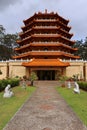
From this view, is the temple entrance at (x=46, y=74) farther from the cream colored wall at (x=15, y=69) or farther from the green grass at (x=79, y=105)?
the green grass at (x=79, y=105)

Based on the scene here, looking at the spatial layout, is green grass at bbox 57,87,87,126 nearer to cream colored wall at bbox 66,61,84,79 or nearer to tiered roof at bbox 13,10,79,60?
tiered roof at bbox 13,10,79,60

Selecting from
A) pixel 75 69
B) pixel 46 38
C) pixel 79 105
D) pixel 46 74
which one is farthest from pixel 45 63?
pixel 79 105

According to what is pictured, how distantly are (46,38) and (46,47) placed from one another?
1806mm

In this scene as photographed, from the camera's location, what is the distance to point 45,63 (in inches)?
1485

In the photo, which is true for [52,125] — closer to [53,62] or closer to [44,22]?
[53,62]

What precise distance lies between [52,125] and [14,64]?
33.3 m

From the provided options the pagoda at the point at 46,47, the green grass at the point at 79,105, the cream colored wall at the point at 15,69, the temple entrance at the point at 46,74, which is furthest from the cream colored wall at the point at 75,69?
the green grass at the point at 79,105

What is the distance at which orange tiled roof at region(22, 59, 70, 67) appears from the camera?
121ft

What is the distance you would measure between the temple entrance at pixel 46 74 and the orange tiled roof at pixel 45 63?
109 inches

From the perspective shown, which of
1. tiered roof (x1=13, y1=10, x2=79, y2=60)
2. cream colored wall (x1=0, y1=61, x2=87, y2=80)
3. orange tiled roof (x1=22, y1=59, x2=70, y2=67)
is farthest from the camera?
cream colored wall (x1=0, y1=61, x2=87, y2=80)

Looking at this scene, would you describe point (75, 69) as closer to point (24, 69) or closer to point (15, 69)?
point (24, 69)

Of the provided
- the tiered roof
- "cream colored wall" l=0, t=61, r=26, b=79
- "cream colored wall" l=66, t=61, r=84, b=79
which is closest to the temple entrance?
the tiered roof

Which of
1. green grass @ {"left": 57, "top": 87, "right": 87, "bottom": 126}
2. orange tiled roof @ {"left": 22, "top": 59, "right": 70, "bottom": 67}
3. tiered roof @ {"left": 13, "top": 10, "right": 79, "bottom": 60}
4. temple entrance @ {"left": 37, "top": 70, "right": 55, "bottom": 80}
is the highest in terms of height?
tiered roof @ {"left": 13, "top": 10, "right": 79, "bottom": 60}

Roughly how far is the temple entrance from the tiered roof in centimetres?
290
